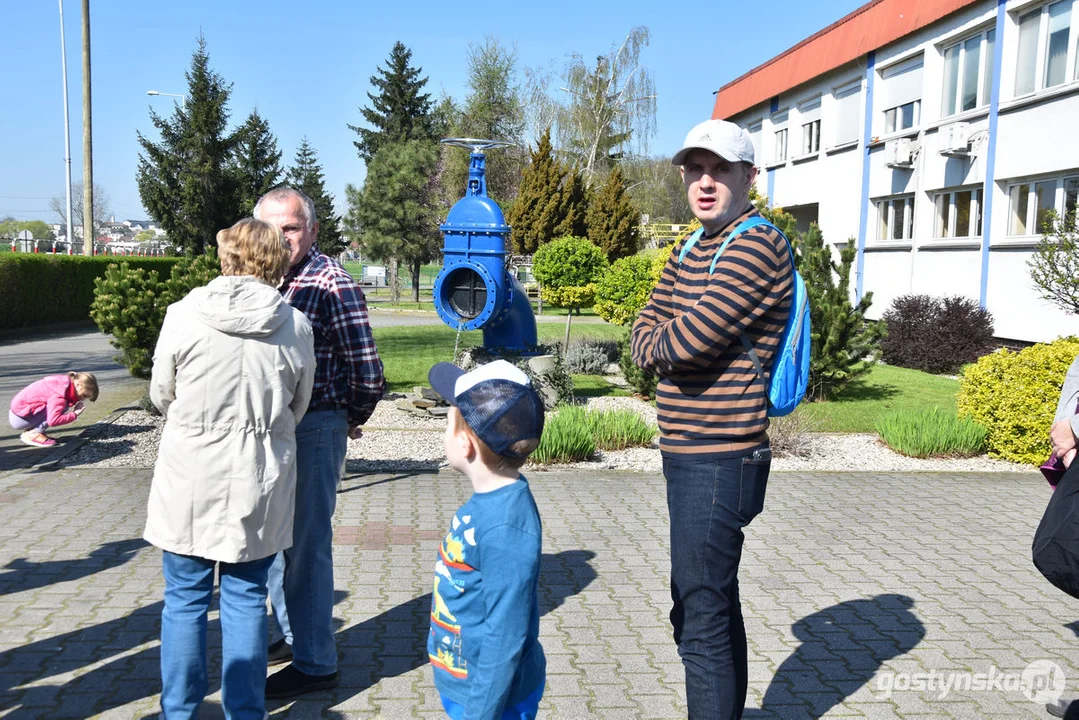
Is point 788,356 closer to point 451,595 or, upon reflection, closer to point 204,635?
point 451,595

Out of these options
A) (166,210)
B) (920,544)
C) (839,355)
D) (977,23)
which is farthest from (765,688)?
(166,210)

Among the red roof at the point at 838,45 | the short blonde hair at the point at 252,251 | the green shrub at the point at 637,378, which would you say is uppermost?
the red roof at the point at 838,45

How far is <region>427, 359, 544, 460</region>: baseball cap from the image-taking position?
229 cm

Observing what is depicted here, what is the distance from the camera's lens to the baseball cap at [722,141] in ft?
9.27

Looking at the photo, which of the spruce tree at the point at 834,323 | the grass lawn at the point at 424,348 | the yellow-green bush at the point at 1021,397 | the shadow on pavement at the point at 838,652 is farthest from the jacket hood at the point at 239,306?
the grass lawn at the point at 424,348

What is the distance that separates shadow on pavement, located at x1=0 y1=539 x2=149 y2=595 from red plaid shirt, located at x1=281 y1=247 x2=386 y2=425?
2.41 meters

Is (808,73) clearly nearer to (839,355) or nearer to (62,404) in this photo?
(839,355)

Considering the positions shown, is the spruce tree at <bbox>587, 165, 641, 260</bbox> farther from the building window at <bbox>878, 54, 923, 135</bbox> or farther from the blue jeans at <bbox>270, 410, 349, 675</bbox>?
the blue jeans at <bbox>270, 410, 349, 675</bbox>

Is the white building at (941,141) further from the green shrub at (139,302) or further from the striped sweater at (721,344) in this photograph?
the striped sweater at (721,344)

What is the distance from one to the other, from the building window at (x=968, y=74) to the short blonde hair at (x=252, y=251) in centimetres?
1842

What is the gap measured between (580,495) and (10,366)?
12237 millimetres

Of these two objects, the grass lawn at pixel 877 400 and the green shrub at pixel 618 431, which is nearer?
the green shrub at pixel 618 431

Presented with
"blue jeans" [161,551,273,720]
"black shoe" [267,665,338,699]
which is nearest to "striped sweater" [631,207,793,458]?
"blue jeans" [161,551,273,720]

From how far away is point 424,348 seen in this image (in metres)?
18.7
